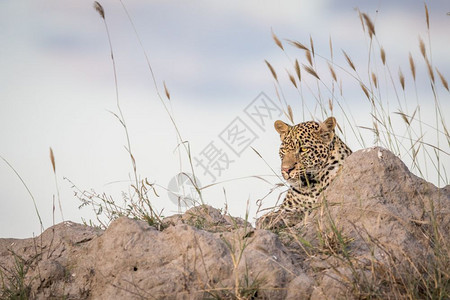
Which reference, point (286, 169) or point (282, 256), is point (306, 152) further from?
point (282, 256)

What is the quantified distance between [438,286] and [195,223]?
2.62 m

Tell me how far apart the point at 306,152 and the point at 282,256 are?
3497 mm

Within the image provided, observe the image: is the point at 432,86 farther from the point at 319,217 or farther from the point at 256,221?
the point at 256,221

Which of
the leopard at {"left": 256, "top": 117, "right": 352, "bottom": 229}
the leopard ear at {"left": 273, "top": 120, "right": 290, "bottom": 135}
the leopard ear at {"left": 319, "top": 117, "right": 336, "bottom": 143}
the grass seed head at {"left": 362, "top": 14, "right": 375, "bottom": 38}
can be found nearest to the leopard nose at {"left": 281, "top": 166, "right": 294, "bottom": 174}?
the leopard at {"left": 256, "top": 117, "right": 352, "bottom": 229}

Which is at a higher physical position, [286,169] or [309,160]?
[309,160]

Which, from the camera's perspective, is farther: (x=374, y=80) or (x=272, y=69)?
(x=374, y=80)

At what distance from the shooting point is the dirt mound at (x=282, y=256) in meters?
4.28

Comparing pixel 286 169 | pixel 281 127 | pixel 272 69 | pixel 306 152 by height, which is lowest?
pixel 286 169

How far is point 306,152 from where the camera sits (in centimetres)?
784

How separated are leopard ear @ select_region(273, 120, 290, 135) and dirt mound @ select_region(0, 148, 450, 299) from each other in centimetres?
273

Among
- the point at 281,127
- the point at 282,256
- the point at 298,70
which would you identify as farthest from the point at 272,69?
the point at 282,256

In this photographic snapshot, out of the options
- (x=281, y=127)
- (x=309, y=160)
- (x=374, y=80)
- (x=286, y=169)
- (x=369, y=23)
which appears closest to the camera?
(x=369, y=23)

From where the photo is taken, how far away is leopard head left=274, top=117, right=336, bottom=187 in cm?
762

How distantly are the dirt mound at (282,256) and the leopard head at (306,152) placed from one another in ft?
6.03
